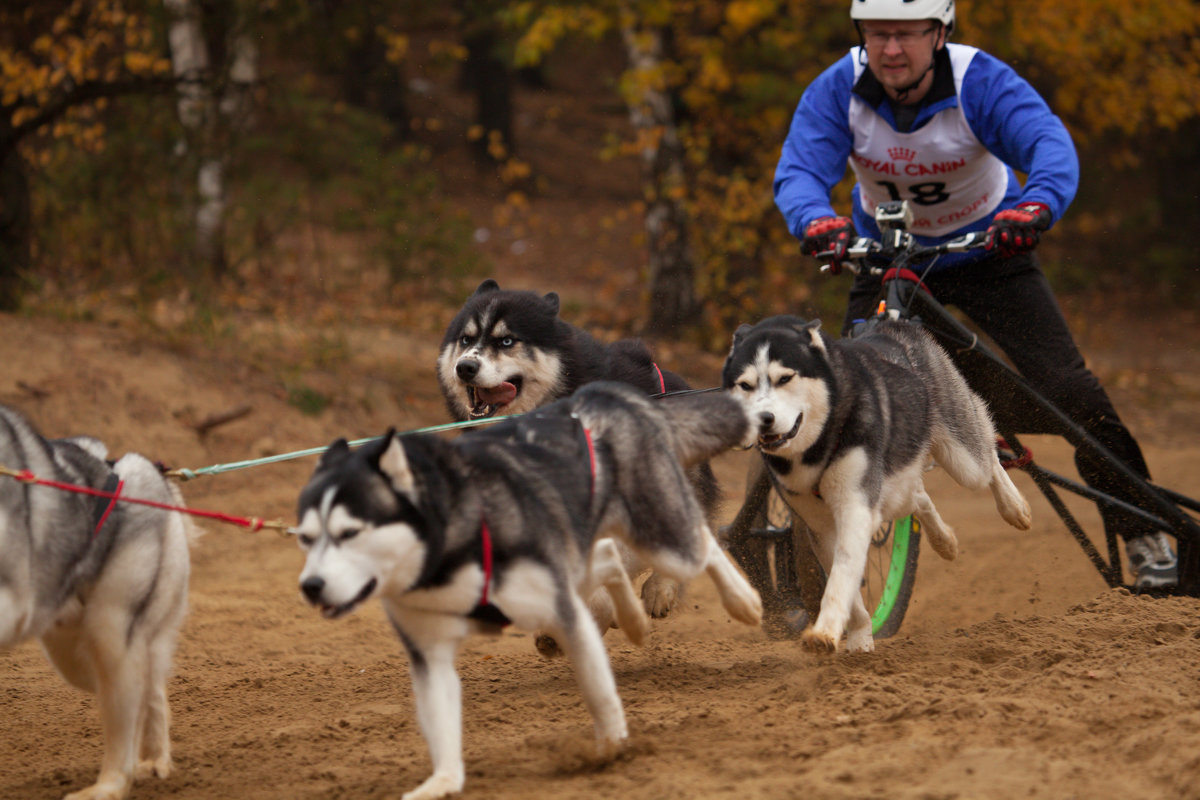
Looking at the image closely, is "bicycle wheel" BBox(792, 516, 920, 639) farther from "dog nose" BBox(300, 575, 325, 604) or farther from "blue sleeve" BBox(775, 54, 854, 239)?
"dog nose" BBox(300, 575, 325, 604)

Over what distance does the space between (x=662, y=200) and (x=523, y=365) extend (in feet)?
26.9

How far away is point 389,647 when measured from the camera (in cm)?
616

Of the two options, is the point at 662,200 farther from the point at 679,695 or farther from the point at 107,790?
the point at 107,790

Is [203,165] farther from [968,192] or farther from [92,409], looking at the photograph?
[968,192]

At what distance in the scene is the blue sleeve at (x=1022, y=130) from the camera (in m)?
4.86

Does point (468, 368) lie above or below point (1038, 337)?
above

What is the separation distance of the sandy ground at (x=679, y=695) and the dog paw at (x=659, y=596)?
0.25 metres

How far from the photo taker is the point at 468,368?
506 centimetres

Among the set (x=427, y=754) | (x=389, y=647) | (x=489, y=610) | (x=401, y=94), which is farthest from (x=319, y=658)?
(x=401, y=94)

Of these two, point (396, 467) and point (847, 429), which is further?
point (847, 429)

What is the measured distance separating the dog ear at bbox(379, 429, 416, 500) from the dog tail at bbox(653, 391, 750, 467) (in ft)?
3.99

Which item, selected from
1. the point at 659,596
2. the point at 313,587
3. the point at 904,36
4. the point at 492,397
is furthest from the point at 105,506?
the point at 904,36

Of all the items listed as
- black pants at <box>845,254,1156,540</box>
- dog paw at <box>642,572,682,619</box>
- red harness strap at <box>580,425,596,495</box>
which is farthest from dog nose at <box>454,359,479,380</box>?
black pants at <box>845,254,1156,540</box>

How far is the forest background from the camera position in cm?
1045
